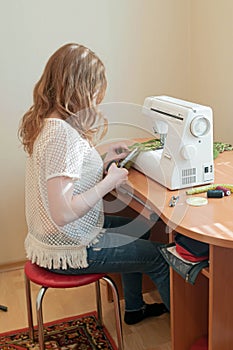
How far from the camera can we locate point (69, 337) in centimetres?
217

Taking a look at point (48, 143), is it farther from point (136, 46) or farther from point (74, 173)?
point (136, 46)

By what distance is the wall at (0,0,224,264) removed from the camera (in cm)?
253

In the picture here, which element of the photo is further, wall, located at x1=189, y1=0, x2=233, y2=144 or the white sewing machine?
wall, located at x1=189, y1=0, x2=233, y2=144

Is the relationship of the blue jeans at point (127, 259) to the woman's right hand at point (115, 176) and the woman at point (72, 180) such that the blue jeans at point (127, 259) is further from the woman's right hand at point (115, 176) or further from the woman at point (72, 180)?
the woman's right hand at point (115, 176)

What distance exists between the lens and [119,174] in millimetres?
1711

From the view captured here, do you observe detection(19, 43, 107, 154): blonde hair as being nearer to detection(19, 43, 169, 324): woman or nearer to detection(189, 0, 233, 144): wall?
detection(19, 43, 169, 324): woman

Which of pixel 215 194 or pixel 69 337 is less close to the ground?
pixel 215 194

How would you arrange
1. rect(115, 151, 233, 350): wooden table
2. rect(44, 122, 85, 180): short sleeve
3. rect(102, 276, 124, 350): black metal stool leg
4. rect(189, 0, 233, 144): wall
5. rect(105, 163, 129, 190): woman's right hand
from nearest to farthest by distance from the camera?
rect(115, 151, 233, 350): wooden table < rect(44, 122, 85, 180): short sleeve < rect(105, 163, 129, 190): woman's right hand < rect(102, 276, 124, 350): black metal stool leg < rect(189, 0, 233, 144): wall

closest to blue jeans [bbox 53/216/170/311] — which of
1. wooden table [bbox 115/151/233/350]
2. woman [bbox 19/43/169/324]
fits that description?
woman [bbox 19/43/169/324]

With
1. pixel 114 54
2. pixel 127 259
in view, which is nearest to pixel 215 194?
pixel 127 259

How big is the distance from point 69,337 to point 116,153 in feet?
2.80

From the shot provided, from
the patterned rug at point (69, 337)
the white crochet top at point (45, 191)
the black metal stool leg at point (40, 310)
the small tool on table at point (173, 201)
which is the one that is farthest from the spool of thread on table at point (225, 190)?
the patterned rug at point (69, 337)

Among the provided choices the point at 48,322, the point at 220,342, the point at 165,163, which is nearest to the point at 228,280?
the point at 220,342

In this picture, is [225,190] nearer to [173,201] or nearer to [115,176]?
[173,201]
